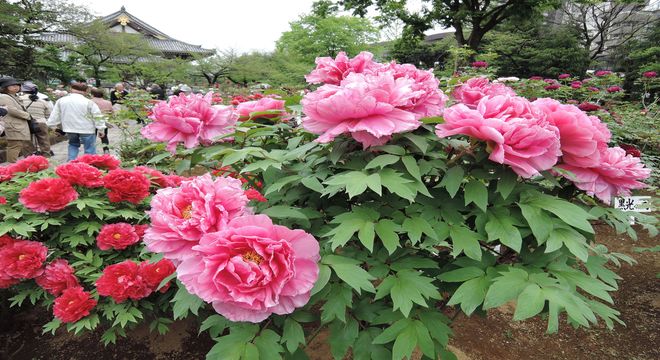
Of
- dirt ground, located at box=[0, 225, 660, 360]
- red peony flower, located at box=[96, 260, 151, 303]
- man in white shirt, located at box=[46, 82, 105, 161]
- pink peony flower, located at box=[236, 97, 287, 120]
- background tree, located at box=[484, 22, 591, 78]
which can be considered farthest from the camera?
background tree, located at box=[484, 22, 591, 78]

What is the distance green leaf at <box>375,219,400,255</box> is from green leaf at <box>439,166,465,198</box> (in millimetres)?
177

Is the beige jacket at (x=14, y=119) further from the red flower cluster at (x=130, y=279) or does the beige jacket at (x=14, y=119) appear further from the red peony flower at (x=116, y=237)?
the red flower cluster at (x=130, y=279)

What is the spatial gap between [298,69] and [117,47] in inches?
326

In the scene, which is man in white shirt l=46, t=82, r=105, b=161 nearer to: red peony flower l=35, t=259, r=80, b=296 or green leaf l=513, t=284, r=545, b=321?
red peony flower l=35, t=259, r=80, b=296

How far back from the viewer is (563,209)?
98cm

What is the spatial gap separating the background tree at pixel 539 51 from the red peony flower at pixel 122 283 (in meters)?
20.8

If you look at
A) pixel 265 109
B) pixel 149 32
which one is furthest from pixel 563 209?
pixel 149 32

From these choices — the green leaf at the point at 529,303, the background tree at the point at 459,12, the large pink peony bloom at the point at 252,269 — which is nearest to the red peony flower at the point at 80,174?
the large pink peony bloom at the point at 252,269

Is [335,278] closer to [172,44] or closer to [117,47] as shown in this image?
[117,47]

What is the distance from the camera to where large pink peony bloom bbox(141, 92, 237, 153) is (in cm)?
127

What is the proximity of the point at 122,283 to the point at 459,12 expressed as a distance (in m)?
17.3

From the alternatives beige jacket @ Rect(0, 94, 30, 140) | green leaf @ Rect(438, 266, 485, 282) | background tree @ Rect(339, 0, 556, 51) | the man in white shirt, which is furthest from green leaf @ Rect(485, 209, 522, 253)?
background tree @ Rect(339, 0, 556, 51)

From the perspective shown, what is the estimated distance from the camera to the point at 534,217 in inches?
38.4

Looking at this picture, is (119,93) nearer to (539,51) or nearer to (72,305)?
(72,305)
